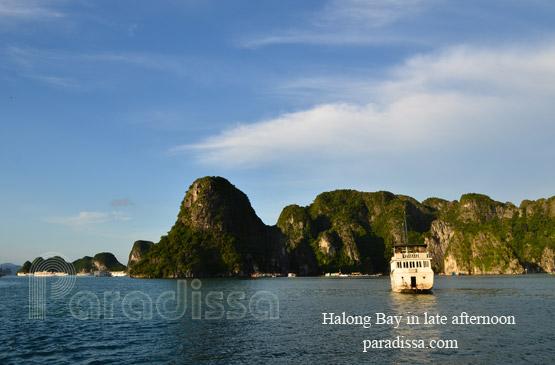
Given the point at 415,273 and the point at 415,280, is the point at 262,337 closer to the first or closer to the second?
the point at 415,273

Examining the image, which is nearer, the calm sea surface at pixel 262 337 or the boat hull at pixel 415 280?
the calm sea surface at pixel 262 337

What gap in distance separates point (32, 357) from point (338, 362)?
74.1ft

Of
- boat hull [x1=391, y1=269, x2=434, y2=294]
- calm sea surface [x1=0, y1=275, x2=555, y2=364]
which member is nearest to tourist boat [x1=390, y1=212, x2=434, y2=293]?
boat hull [x1=391, y1=269, x2=434, y2=294]

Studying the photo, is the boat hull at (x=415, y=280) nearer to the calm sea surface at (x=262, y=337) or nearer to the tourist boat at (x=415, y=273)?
the tourist boat at (x=415, y=273)

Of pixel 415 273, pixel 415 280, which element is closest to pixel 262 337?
pixel 415 273

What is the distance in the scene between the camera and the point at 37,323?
157ft

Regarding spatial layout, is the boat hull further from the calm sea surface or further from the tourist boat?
the calm sea surface

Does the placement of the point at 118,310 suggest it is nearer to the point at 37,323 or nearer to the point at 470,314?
the point at 37,323

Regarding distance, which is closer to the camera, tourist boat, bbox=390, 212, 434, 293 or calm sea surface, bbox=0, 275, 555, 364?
calm sea surface, bbox=0, 275, 555, 364

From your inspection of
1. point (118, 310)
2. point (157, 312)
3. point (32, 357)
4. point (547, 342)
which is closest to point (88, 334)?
point (32, 357)

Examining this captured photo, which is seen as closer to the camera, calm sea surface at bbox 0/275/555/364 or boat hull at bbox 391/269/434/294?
calm sea surface at bbox 0/275/555/364

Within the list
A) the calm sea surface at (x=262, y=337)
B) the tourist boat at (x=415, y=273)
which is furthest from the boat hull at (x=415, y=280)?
the calm sea surface at (x=262, y=337)

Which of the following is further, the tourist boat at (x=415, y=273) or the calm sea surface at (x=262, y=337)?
the tourist boat at (x=415, y=273)

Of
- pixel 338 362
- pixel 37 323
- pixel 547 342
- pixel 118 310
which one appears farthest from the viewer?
pixel 118 310
